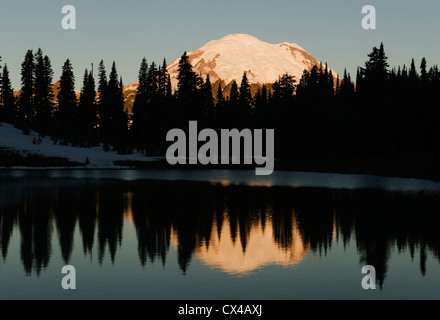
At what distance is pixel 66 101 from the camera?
4579 inches

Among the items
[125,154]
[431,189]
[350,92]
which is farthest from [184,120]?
[431,189]

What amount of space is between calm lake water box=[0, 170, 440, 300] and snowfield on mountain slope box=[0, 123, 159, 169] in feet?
155

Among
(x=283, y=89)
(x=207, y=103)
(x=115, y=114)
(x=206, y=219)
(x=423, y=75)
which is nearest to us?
(x=206, y=219)

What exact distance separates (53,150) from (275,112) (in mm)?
54664

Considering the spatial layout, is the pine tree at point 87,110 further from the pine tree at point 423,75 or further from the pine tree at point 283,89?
the pine tree at point 423,75

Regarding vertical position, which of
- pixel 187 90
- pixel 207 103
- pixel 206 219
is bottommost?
pixel 206 219

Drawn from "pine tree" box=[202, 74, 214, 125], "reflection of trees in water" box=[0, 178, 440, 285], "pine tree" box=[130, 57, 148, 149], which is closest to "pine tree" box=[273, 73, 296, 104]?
"pine tree" box=[202, 74, 214, 125]

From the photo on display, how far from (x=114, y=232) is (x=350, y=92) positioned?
102 meters

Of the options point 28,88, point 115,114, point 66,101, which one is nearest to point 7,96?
point 28,88

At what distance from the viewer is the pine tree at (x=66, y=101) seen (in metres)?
112

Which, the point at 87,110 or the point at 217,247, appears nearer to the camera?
the point at 217,247

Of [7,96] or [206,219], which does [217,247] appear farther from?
[7,96]

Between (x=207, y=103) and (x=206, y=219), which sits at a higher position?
(x=207, y=103)
